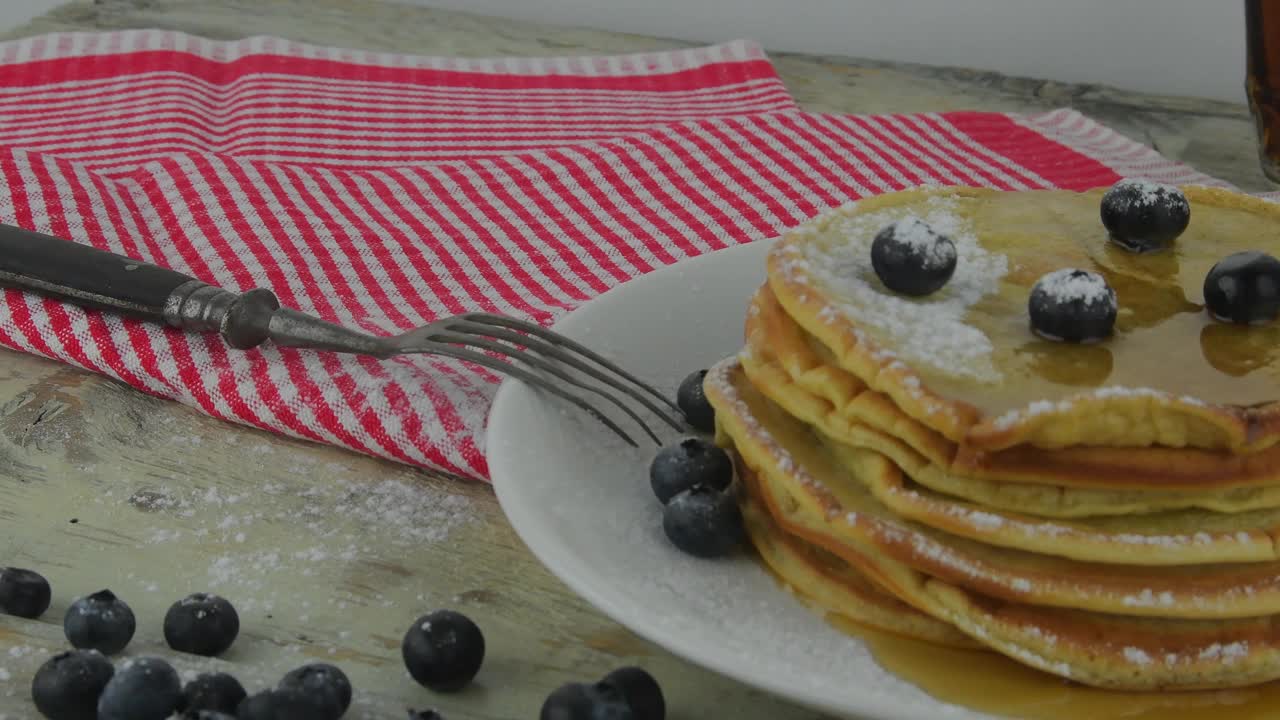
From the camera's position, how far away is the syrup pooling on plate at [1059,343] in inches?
46.3

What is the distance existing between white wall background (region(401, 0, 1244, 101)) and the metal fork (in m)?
1.84

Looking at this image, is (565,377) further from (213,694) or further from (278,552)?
(213,694)

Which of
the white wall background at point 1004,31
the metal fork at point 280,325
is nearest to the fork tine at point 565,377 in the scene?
the metal fork at point 280,325

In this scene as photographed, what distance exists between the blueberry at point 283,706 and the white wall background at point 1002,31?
99.9 inches

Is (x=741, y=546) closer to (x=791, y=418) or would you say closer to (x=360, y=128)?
(x=791, y=418)

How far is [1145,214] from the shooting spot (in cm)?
141

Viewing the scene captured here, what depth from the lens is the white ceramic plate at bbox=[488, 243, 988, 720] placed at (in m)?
1.11

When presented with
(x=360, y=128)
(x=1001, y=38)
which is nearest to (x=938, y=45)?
A: (x=1001, y=38)

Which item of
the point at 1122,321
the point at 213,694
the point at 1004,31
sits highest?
the point at 1122,321

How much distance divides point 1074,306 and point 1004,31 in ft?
7.41

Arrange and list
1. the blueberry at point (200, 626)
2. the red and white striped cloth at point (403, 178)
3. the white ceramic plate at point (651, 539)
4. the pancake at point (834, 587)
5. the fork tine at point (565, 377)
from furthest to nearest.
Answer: the red and white striped cloth at point (403, 178) → the fork tine at point (565, 377) → the blueberry at point (200, 626) → the pancake at point (834, 587) → the white ceramic plate at point (651, 539)

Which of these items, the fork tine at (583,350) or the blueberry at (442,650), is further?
the fork tine at (583,350)

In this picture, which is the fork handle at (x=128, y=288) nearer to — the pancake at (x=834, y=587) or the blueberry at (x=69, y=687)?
the blueberry at (x=69, y=687)

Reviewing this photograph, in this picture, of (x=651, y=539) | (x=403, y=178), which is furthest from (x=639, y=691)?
(x=403, y=178)
